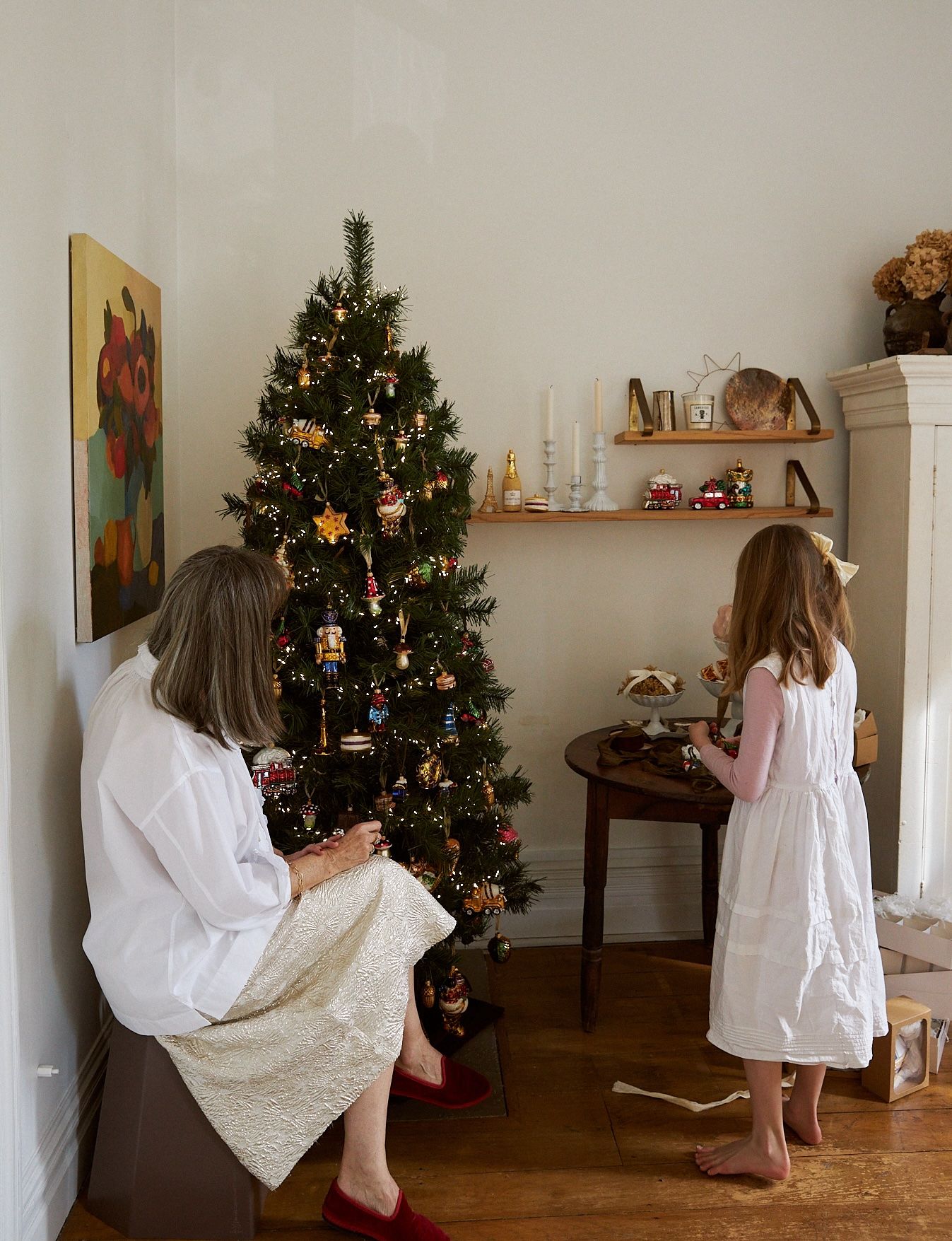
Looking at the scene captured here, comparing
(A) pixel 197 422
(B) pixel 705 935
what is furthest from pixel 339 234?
(B) pixel 705 935

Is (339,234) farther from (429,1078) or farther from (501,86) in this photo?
(429,1078)

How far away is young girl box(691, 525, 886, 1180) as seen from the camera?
214 cm

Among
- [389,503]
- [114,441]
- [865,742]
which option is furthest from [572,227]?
[865,742]

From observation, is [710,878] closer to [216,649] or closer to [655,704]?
[655,704]

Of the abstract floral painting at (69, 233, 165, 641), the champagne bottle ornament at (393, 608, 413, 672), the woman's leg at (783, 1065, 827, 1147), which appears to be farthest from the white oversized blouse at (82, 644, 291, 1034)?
the woman's leg at (783, 1065, 827, 1147)

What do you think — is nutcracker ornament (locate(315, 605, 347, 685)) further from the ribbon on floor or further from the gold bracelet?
the ribbon on floor

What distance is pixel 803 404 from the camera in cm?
329

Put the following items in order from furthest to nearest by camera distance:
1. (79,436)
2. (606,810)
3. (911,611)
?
(911,611) < (606,810) < (79,436)

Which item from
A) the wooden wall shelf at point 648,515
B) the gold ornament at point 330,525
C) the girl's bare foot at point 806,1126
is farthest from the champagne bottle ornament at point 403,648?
the girl's bare foot at point 806,1126

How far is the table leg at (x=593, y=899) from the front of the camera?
9.25 ft

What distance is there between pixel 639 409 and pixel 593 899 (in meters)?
1.53

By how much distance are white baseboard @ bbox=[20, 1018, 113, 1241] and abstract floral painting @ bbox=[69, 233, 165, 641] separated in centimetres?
96

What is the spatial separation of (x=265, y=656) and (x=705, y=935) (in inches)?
79.8

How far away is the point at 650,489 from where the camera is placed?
3.25 m
